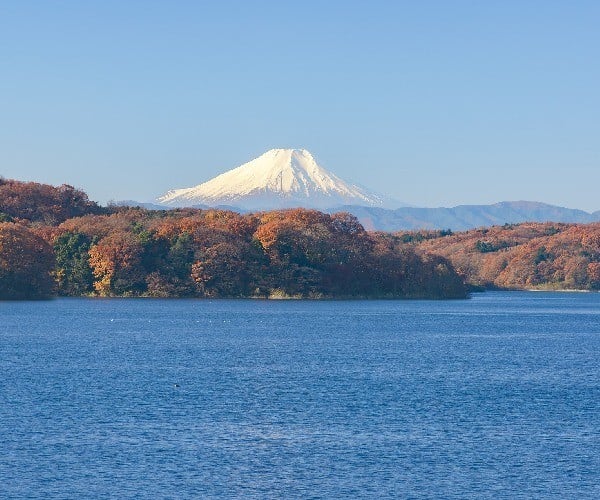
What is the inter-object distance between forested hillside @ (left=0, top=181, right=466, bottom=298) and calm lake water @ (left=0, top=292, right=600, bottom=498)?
52.9 m

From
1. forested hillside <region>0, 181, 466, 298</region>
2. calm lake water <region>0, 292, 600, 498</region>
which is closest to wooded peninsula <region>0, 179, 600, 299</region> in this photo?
forested hillside <region>0, 181, 466, 298</region>

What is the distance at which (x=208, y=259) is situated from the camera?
144000 millimetres

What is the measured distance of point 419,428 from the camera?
142 feet

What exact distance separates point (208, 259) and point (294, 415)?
325 ft

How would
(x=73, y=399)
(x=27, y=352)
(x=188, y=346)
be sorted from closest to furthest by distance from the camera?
(x=73, y=399) < (x=27, y=352) < (x=188, y=346)

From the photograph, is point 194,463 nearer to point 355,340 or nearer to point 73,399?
point 73,399

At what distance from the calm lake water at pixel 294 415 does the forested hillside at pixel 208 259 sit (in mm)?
52875

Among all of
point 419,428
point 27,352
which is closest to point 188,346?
point 27,352

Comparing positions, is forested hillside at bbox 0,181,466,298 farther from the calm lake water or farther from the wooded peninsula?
the calm lake water

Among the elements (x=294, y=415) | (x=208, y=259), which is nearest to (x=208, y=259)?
(x=208, y=259)

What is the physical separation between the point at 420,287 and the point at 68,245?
52.7 m

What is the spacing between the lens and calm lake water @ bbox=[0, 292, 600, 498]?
34.4m

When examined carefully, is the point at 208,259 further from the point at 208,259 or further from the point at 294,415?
the point at 294,415

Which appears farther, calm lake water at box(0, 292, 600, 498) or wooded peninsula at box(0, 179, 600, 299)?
wooded peninsula at box(0, 179, 600, 299)
